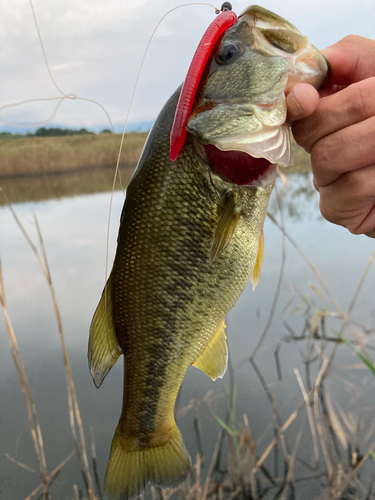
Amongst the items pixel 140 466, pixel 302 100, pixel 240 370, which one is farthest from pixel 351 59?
pixel 240 370

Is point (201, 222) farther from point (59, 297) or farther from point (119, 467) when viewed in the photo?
point (59, 297)

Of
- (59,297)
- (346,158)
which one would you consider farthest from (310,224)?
(346,158)

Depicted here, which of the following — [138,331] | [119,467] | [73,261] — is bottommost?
[73,261]

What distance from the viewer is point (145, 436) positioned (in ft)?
5.34

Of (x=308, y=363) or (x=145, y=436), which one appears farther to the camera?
(x=308, y=363)

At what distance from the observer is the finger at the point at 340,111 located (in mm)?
1201

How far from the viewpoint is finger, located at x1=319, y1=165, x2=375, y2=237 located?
1350mm

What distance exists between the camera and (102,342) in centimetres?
145

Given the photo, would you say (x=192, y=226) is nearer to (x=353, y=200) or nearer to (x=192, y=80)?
(x=192, y=80)

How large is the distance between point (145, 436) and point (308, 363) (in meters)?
3.58

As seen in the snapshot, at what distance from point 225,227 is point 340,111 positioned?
1.79 ft

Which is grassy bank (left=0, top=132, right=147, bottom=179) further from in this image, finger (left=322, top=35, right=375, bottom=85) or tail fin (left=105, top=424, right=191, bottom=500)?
tail fin (left=105, top=424, right=191, bottom=500)

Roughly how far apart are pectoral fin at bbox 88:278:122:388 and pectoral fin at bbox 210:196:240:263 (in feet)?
1.57

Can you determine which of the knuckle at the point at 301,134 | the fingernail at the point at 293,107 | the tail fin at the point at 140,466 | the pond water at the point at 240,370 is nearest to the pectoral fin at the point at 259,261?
the knuckle at the point at 301,134
